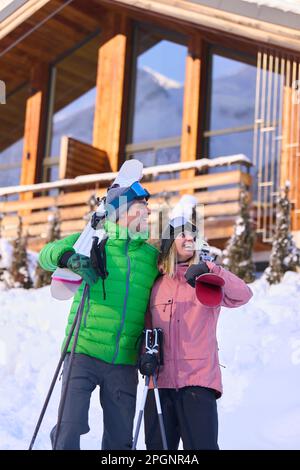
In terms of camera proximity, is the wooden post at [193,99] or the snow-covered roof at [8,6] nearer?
the snow-covered roof at [8,6]

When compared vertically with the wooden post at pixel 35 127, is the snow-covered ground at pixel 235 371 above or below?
below

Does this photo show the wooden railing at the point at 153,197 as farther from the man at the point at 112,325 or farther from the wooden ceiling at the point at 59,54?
the man at the point at 112,325

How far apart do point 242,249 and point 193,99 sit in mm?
4198

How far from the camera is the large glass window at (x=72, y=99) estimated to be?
18.0 meters

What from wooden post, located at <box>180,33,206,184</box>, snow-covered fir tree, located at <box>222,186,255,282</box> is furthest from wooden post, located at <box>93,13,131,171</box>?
Result: snow-covered fir tree, located at <box>222,186,255,282</box>

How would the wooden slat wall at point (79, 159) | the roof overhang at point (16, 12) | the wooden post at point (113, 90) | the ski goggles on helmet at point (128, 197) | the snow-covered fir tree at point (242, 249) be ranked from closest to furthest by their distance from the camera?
the ski goggles on helmet at point (128, 197), the snow-covered fir tree at point (242, 249), the roof overhang at point (16, 12), the wooden slat wall at point (79, 159), the wooden post at point (113, 90)

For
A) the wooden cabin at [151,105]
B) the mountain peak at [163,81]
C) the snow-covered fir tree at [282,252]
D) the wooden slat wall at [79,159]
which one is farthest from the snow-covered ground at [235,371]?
the mountain peak at [163,81]

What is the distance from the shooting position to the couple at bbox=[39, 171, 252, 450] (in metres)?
5.03

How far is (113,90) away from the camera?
673 inches

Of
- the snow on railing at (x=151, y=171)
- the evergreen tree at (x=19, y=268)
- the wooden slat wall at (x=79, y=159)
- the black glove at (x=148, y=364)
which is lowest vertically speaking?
the black glove at (x=148, y=364)

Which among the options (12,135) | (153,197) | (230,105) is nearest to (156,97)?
(230,105)

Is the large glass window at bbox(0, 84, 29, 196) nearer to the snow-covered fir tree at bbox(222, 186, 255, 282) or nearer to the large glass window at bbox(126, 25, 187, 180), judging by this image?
the large glass window at bbox(126, 25, 187, 180)

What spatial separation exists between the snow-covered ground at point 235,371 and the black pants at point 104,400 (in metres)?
1.97

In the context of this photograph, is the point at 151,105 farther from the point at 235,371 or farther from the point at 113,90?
the point at 235,371
